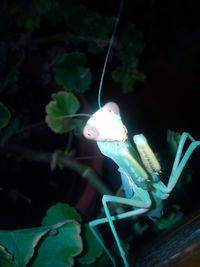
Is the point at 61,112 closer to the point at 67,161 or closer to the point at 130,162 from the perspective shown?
the point at 67,161

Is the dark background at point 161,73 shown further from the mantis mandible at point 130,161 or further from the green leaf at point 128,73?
the mantis mandible at point 130,161

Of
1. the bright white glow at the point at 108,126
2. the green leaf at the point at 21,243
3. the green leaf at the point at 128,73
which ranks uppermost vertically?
the green leaf at the point at 128,73

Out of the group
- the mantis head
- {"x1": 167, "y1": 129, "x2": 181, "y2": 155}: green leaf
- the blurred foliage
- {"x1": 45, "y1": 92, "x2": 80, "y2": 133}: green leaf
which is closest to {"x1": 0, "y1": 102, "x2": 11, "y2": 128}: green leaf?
the blurred foliage

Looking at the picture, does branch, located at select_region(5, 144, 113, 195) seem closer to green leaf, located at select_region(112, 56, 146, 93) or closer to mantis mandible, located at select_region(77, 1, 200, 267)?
mantis mandible, located at select_region(77, 1, 200, 267)

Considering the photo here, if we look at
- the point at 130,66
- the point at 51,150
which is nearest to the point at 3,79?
the point at 51,150

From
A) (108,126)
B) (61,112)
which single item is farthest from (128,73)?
(108,126)

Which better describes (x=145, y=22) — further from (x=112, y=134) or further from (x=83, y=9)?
(x=112, y=134)

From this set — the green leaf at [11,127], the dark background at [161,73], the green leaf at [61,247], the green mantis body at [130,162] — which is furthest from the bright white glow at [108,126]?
the dark background at [161,73]
